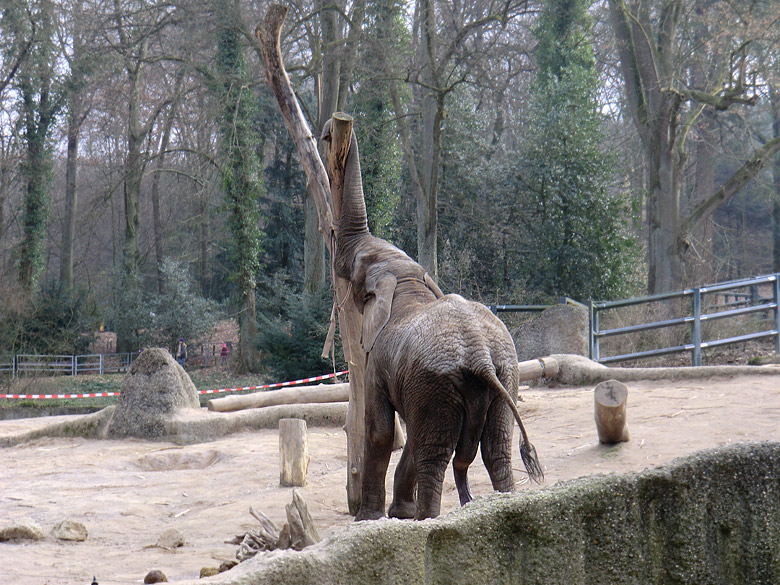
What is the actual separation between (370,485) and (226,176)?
15591mm

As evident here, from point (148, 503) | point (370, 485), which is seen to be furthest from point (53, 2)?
point (370, 485)

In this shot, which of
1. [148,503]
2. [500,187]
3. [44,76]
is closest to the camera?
[148,503]

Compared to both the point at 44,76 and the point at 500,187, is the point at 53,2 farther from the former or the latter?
the point at 500,187

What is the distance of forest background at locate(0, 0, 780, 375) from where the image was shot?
17297 millimetres

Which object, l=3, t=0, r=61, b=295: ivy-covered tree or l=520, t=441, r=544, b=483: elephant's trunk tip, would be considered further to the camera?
l=3, t=0, r=61, b=295: ivy-covered tree

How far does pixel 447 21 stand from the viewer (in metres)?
24.3

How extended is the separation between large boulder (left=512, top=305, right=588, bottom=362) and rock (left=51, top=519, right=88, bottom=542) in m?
8.73

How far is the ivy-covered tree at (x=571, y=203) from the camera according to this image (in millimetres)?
19766

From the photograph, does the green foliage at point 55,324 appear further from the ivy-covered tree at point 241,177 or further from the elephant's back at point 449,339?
the elephant's back at point 449,339

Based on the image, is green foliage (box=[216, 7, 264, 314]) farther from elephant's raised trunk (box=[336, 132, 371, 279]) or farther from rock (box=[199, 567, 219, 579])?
rock (box=[199, 567, 219, 579])

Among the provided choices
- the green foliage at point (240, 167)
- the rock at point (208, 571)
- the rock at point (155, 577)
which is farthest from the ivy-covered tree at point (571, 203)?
the rock at point (155, 577)

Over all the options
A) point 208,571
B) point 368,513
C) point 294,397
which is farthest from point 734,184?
point 208,571

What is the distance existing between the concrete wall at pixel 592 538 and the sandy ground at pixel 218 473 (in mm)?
2222

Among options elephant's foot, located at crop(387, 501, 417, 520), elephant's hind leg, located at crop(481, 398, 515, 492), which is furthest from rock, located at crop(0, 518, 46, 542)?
elephant's hind leg, located at crop(481, 398, 515, 492)
